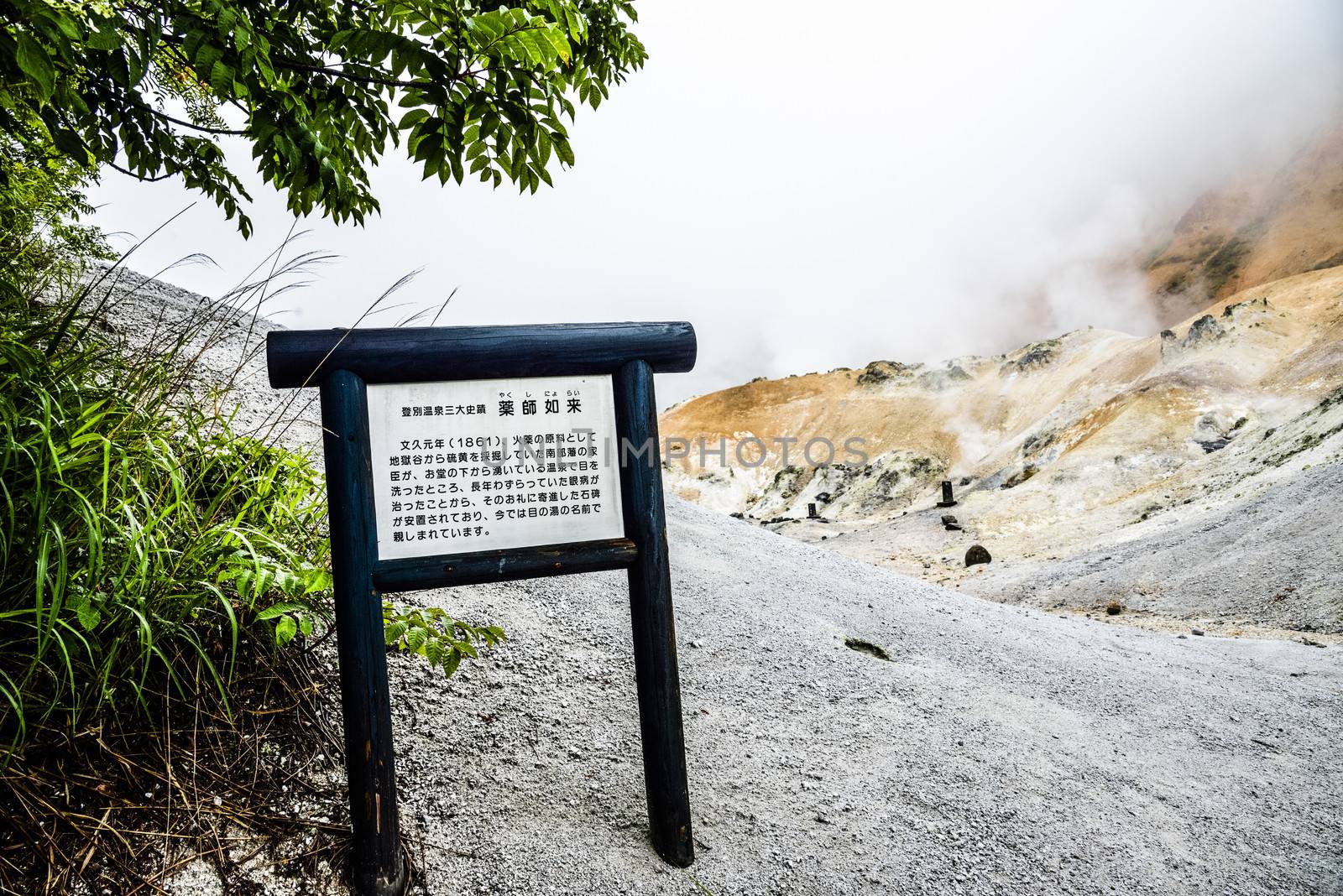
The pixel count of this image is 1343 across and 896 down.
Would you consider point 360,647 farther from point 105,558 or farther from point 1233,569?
point 1233,569

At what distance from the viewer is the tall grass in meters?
1.79

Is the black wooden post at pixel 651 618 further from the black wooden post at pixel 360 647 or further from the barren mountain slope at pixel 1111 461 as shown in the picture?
the barren mountain slope at pixel 1111 461

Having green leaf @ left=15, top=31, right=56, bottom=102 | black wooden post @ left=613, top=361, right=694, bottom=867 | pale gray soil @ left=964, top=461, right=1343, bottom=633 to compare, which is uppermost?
green leaf @ left=15, top=31, right=56, bottom=102

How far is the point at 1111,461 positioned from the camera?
19781mm

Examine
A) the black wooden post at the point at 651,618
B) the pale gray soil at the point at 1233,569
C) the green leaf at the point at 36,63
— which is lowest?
the pale gray soil at the point at 1233,569

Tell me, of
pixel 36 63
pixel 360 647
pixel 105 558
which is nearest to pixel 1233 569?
pixel 360 647

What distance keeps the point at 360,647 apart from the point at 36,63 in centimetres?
158

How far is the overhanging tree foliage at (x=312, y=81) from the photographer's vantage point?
1.70 meters

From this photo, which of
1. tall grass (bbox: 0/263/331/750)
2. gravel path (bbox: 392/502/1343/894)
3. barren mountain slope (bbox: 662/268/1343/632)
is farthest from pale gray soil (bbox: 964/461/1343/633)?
tall grass (bbox: 0/263/331/750)

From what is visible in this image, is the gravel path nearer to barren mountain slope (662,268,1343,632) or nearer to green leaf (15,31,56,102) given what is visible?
green leaf (15,31,56,102)

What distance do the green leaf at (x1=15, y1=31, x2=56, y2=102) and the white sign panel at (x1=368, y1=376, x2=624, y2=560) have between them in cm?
96

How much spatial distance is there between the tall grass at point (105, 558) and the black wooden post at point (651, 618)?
1001 millimetres

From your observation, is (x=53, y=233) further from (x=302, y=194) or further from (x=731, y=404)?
(x=731, y=404)

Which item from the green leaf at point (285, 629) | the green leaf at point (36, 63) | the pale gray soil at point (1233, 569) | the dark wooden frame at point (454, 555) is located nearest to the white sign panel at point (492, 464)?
the dark wooden frame at point (454, 555)
